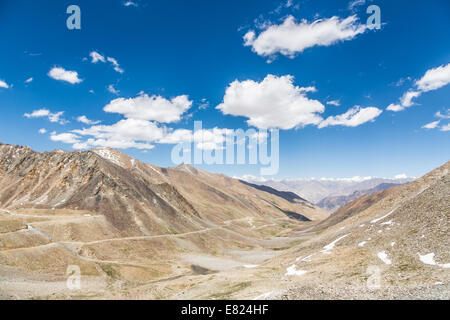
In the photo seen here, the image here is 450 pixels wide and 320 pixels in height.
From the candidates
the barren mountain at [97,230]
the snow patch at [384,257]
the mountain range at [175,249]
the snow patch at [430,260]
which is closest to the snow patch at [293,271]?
the mountain range at [175,249]

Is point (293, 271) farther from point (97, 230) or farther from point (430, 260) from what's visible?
point (97, 230)

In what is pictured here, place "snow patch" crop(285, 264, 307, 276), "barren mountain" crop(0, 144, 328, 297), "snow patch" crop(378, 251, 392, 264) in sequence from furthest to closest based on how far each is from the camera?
1. "barren mountain" crop(0, 144, 328, 297)
2. "snow patch" crop(285, 264, 307, 276)
3. "snow patch" crop(378, 251, 392, 264)

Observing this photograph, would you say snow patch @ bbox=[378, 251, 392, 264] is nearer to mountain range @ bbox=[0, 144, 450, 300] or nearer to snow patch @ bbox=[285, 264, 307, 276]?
mountain range @ bbox=[0, 144, 450, 300]

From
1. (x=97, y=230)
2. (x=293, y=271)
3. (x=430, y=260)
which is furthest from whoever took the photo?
(x=97, y=230)

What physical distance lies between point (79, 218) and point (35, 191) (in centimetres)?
6338

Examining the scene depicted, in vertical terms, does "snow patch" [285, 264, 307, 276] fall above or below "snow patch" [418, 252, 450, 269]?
below

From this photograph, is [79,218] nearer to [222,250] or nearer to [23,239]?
[23,239]

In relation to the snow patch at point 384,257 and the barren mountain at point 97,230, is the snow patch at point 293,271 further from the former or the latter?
the barren mountain at point 97,230

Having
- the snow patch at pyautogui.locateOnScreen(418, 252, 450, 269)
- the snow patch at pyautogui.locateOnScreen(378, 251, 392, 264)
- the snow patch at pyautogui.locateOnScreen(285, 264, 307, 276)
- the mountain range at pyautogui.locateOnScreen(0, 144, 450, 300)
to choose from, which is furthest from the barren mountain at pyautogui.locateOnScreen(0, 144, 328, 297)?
the snow patch at pyautogui.locateOnScreen(418, 252, 450, 269)

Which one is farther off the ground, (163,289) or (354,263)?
(354,263)

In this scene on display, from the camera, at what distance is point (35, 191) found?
145 m

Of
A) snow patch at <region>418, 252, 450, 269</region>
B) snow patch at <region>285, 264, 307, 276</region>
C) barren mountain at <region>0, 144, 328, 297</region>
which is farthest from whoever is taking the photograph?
barren mountain at <region>0, 144, 328, 297</region>

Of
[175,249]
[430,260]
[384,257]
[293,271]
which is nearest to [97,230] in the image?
[175,249]
